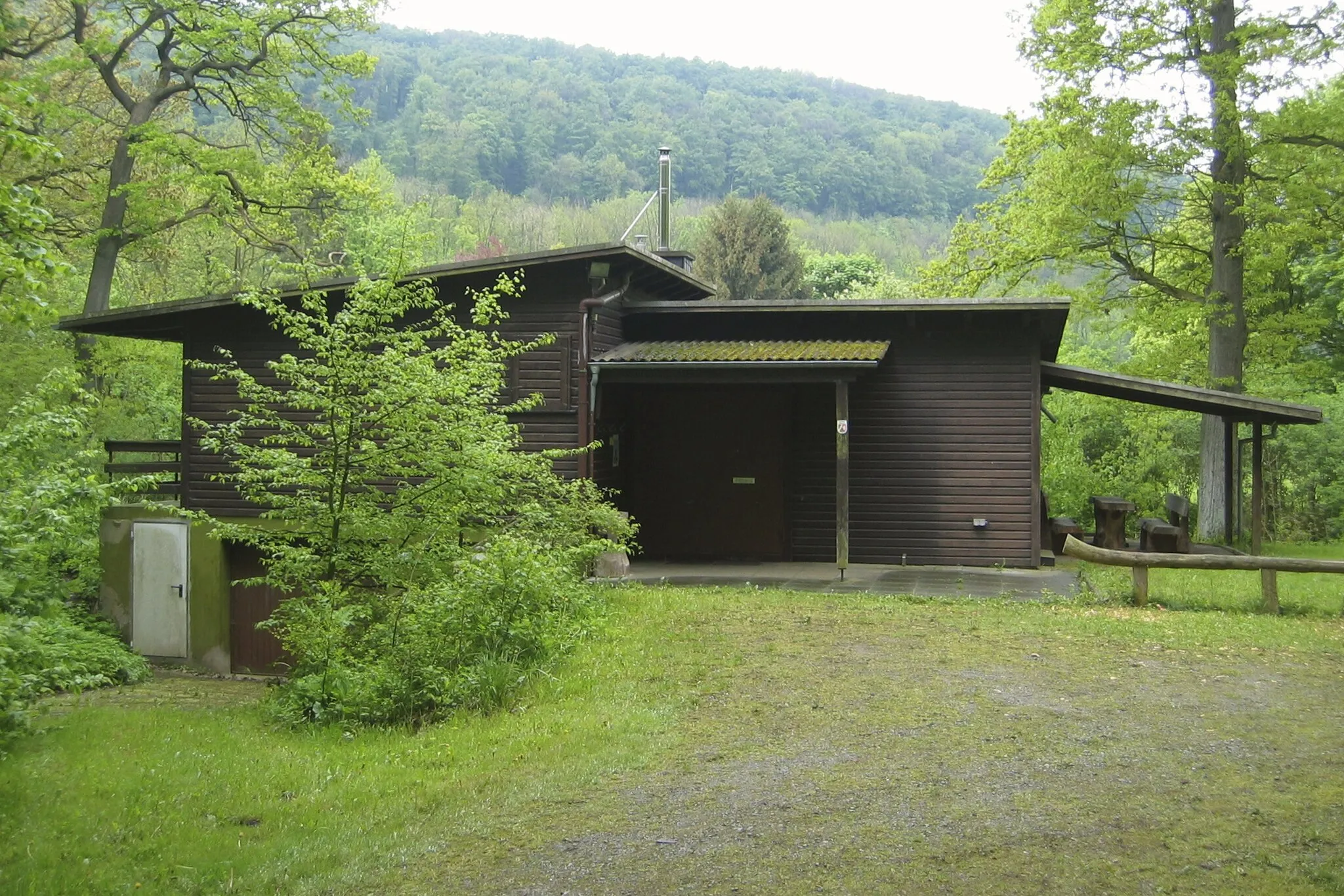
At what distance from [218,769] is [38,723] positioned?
10.4ft

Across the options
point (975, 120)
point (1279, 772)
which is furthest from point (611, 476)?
point (975, 120)

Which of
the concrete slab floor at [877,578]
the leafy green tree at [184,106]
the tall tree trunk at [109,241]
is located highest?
the leafy green tree at [184,106]

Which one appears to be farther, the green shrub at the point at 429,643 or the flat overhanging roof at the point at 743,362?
the flat overhanging roof at the point at 743,362

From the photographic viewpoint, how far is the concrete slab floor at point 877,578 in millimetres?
13234

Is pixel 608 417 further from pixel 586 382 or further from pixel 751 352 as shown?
pixel 751 352

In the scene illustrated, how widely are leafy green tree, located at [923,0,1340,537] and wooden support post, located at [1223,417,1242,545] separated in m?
0.51

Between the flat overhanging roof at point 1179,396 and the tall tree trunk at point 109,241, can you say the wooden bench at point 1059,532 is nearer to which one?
the flat overhanging roof at point 1179,396

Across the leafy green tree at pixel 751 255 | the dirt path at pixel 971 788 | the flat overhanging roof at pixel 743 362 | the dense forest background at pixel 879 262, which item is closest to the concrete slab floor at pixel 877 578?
the flat overhanging roof at pixel 743 362

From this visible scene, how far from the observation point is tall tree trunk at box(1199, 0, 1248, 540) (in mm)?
20516

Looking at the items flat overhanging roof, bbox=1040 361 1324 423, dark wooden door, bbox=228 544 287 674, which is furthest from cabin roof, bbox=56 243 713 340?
flat overhanging roof, bbox=1040 361 1324 423

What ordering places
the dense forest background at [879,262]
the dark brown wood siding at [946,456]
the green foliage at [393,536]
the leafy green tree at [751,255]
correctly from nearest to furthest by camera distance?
the green foliage at [393,536] < the dark brown wood siding at [946,456] < the dense forest background at [879,262] < the leafy green tree at [751,255]

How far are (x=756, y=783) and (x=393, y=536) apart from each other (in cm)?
444

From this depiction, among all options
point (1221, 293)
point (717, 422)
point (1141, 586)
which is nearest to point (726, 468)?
point (717, 422)

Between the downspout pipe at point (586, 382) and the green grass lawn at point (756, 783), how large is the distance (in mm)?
→ 5110
